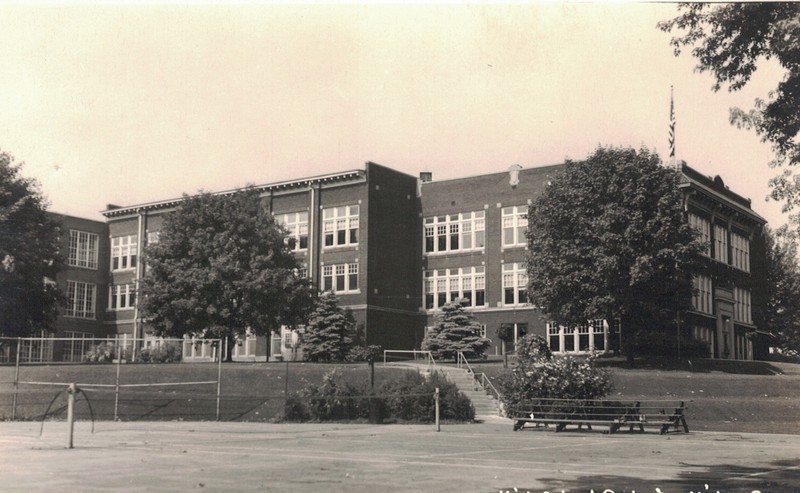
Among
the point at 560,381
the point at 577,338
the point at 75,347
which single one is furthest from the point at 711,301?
the point at 75,347

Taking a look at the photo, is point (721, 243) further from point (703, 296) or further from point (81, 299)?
point (81, 299)

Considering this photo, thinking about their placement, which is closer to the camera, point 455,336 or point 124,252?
point 455,336

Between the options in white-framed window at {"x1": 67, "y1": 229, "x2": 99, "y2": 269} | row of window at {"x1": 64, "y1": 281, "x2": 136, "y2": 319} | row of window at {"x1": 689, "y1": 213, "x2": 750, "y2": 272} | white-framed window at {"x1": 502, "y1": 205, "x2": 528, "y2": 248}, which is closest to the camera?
row of window at {"x1": 689, "y1": 213, "x2": 750, "y2": 272}

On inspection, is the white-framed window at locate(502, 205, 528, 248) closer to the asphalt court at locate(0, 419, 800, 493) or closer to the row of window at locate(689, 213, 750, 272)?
the row of window at locate(689, 213, 750, 272)

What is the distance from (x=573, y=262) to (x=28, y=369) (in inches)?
1055

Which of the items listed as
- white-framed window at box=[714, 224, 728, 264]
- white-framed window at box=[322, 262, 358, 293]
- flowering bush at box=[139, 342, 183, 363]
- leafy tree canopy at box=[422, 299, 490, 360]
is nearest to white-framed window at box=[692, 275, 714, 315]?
white-framed window at box=[714, 224, 728, 264]

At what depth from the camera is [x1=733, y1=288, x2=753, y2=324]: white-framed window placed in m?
60.5

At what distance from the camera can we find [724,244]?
58719 millimetres

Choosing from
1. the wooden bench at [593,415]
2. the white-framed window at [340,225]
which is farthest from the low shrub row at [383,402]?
the white-framed window at [340,225]

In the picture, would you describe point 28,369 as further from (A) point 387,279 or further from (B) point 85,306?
(B) point 85,306

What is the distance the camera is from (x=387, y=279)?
5872 cm

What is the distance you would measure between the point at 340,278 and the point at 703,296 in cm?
2353

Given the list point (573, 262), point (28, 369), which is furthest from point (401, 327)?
point (28, 369)

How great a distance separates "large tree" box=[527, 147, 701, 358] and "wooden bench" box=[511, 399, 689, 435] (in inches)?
→ 623
